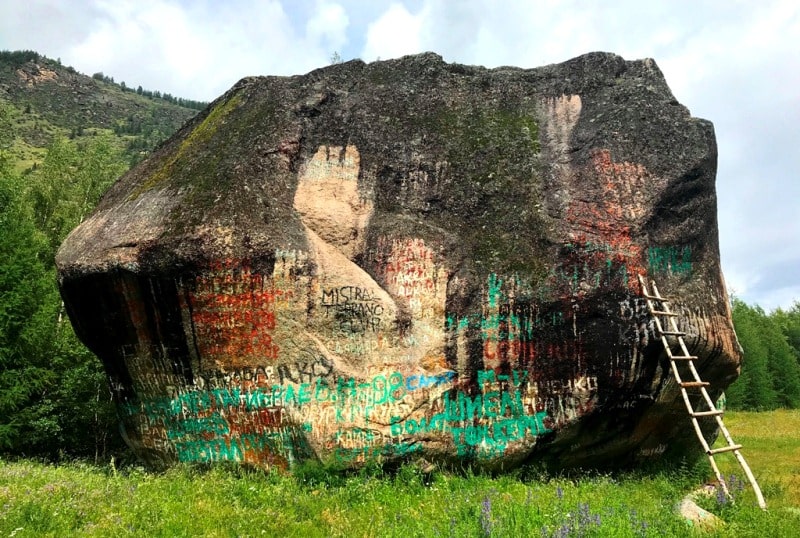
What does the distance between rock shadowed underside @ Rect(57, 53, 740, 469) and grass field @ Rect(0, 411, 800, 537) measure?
55cm

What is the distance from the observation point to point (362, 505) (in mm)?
7859

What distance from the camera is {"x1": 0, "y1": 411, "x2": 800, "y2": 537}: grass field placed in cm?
641

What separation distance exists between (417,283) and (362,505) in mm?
3387

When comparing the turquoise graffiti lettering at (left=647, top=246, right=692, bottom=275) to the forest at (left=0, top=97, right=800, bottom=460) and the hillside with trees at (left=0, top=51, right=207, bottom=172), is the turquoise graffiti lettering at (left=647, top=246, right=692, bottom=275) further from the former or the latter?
the hillside with trees at (left=0, top=51, right=207, bottom=172)

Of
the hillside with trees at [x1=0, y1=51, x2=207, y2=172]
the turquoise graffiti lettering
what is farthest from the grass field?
the hillside with trees at [x1=0, y1=51, x2=207, y2=172]

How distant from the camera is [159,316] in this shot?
970cm

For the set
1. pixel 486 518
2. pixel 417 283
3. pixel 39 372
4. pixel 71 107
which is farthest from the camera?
pixel 71 107

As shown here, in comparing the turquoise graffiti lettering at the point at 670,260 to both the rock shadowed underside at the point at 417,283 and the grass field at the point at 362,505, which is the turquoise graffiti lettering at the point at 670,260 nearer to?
the rock shadowed underside at the point at 417,283

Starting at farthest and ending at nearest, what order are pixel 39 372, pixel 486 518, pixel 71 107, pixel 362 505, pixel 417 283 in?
pixel 71 107
pixel 39 372
pixel 417 283
pixel 362 505
pixel 486 518

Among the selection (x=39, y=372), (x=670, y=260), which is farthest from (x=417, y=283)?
(x=39, y=372)

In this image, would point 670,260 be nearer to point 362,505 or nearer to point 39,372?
point 362,505

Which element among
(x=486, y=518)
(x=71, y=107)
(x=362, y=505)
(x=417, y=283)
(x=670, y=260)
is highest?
(x=71, y=107)

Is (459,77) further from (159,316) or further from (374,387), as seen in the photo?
(159,316)

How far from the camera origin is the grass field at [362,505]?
6414 mm
